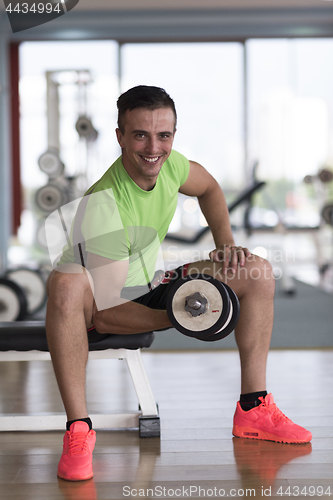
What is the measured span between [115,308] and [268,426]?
19.4 inches

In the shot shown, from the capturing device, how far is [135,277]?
1.29 metres

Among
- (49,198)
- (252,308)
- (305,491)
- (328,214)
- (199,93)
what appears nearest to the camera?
(305,491)

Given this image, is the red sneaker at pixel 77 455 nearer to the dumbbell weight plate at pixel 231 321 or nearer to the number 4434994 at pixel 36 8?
the dumbbell weight plate at pixel 231 321

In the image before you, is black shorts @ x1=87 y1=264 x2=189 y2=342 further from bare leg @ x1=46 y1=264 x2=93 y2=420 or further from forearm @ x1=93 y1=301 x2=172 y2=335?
bare leg @ x1=46 y1=264 x2=93 y2=420

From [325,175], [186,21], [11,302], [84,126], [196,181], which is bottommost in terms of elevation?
[11,302]

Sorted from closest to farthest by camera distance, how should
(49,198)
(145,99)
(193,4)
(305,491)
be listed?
(305,491), (145,99), (49,198), (193,4)

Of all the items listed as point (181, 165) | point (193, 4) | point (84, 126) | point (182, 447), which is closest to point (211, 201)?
point (181, 165)

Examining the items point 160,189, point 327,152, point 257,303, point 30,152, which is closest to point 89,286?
point 160,189

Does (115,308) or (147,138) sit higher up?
(147,138)

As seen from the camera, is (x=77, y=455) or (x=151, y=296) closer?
(x=77, y=455)

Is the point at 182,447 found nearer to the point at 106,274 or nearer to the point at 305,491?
the point at 305,491

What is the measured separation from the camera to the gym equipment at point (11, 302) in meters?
2.70

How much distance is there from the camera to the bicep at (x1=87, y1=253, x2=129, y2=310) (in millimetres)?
1149

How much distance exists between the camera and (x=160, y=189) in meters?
1.28
